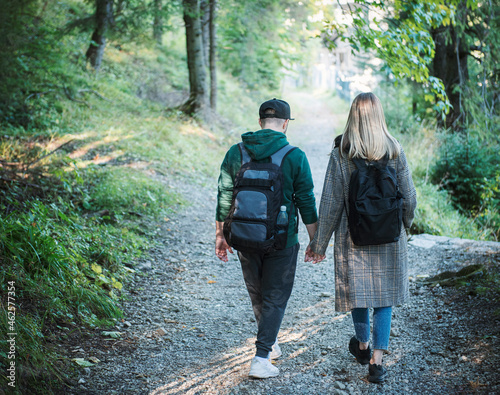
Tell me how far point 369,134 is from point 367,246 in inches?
31.2

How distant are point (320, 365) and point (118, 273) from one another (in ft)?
8.19

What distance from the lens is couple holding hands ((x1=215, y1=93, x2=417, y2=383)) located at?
2.96 m

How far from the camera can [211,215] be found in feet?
25.8

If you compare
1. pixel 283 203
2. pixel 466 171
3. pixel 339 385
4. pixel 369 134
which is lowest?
pixel 339 385

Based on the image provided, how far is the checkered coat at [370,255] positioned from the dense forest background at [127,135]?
215 cm

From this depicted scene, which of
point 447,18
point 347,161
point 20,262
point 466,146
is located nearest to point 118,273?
point 20,262

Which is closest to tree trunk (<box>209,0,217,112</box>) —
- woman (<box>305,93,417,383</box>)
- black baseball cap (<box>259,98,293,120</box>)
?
black baseball cap (<box>259,98,293,120</box>)

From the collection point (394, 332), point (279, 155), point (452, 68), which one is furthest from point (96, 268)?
point (452, 68)

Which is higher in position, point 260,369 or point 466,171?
point 466,171

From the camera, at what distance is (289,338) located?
12.9ft

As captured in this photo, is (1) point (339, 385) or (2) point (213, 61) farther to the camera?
(2) point (213, 61)

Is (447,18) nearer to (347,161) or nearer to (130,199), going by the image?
(347,161)

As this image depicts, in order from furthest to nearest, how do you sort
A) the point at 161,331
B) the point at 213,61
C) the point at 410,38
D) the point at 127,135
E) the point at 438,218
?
the point at 213,61 → the point at 127,135 → the point at 438,218 → the point at 410,38 → the point at 161,331

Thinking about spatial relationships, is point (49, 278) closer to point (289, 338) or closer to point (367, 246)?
point (289, 338)
